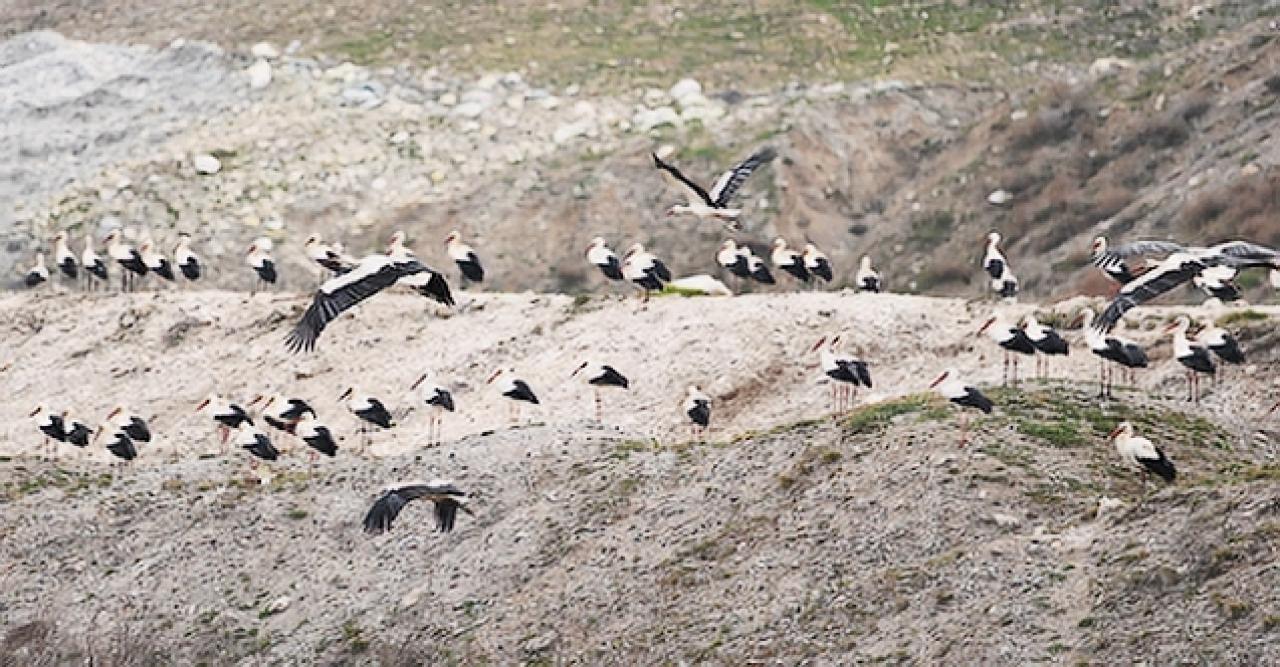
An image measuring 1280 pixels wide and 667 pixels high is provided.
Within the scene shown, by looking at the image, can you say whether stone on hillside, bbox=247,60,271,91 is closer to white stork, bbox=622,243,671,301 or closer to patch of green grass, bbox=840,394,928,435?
white stork, bbox=622,243,671,301

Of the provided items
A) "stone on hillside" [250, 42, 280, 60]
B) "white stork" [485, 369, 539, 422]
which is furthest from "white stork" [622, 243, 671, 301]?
"stone on hillside" [250, 42, 280, 60]

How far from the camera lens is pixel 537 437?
3219 cm

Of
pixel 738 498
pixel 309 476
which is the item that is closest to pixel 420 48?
pixel 309 476

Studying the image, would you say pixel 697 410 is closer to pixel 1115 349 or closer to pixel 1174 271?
pixel 1115 349

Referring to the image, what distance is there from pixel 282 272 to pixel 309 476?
24.6m

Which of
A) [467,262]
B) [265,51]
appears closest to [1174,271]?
[467,262]

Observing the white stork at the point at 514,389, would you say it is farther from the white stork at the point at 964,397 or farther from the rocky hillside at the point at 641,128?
the rocky hillside at the point at 641,128

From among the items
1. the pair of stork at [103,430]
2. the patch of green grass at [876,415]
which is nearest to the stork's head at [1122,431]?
the patch of green grass at [876,415]

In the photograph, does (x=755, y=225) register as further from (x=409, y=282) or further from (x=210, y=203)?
(x=409, y=282)

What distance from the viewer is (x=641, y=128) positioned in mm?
62562

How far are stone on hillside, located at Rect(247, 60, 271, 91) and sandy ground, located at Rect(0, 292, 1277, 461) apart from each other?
655 inches

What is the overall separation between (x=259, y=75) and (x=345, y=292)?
38106 mm

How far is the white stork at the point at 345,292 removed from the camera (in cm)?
2927

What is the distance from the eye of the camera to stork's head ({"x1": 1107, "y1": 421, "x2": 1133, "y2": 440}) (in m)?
26.6
